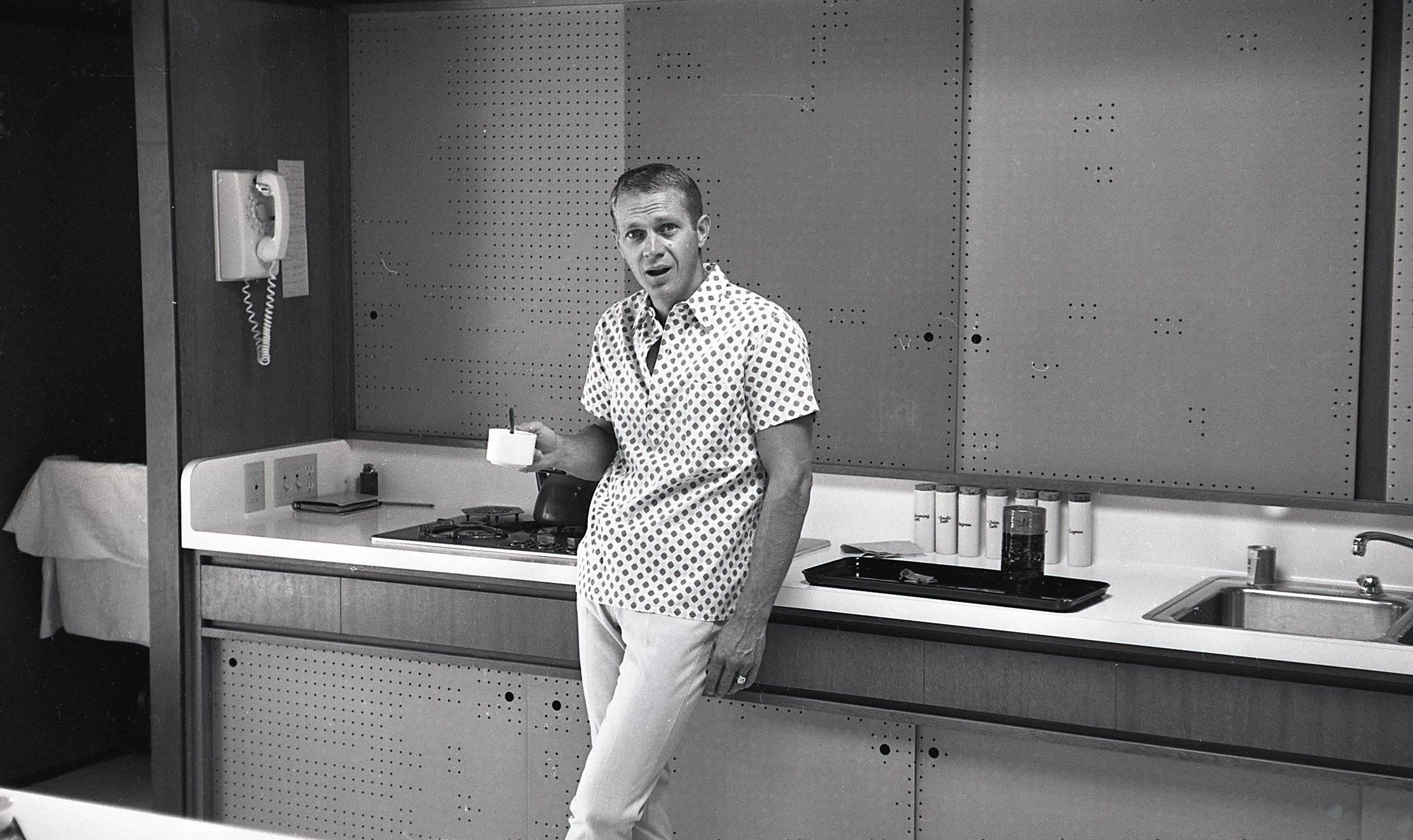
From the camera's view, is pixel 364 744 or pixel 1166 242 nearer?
pixel 1166 242

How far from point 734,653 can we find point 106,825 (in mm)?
1352

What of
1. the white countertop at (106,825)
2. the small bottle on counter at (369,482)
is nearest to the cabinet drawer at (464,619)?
the small bottle on counter at (369,482)

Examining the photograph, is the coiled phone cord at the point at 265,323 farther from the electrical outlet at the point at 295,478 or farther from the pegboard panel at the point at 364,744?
the pegboard panel at the point at 364,744

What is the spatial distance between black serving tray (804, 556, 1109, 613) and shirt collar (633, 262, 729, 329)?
0.64 m

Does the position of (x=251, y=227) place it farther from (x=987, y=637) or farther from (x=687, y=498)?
(x=987, y=637)

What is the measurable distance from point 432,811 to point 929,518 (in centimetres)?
141

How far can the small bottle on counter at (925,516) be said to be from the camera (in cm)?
362

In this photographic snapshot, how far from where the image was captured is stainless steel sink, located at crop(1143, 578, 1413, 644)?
3.10 metres

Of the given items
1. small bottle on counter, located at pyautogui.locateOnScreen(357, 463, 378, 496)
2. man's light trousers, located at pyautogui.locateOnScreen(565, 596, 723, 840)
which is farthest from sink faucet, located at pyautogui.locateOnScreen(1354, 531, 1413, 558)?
small bottle on counter, located at pyautogui.locateOnScreen(357, 463, 378, 496)

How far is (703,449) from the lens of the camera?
288cm

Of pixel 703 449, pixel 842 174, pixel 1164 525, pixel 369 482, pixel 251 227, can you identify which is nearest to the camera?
pixel 703 449

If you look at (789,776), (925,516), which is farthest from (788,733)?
(925,516)

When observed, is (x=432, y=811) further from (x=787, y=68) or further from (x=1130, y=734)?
(x=787, y=68)

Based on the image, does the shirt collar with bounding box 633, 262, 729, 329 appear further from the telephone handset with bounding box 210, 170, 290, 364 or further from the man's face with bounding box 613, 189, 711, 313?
the telephone handset with bounding box 210, 170, 290, 364
